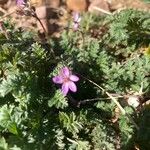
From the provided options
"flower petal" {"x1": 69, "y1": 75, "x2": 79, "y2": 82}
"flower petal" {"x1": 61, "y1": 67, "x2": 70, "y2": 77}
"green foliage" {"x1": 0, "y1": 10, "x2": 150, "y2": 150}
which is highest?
"flower petal" {"x1": 61, "y1": 67, "x2": 70, "y2": 77}

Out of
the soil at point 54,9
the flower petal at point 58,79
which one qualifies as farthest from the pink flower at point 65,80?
the soil at point 54,9

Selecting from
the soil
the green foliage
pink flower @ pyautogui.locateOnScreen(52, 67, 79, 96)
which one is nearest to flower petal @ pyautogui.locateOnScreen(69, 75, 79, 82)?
pink flower @ pyautogui.locateOnScreen(52, 67, 79, 96)

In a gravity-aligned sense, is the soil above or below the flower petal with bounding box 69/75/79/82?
below

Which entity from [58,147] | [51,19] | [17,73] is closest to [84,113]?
[58,147]

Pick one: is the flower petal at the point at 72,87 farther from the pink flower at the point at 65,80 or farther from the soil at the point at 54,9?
the soil at the point at 54,9

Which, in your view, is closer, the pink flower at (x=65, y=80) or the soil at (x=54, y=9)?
the pink flower at (x=65, y=80)

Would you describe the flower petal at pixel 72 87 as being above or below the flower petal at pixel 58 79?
below

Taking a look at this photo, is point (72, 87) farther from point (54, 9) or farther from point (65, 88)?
point (54, 9)

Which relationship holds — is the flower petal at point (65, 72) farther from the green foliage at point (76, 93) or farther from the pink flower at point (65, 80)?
the green foliage at point (76, 93)

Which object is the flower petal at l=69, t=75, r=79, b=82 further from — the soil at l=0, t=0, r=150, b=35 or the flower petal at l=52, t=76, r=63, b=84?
the soil at l=0, t=0, r=150, b=35

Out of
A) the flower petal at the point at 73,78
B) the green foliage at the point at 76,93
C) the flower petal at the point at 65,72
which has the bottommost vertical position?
the green foliage at the point at 76,93
